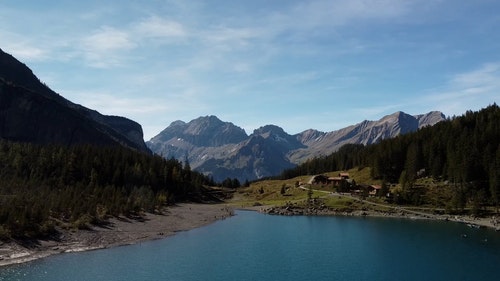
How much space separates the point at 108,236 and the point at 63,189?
46511mm

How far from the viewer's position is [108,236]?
3930 inches

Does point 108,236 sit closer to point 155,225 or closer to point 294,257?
point 155,225

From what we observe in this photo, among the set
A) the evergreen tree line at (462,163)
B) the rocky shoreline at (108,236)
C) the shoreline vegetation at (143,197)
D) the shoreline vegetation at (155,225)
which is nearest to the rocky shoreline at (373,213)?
the shoreline vegetation at (155,225)

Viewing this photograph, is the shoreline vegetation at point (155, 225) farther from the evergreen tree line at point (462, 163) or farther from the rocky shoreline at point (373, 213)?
the evergreen tree line at point (462, 163)

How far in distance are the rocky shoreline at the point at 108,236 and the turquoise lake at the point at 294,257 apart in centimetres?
374

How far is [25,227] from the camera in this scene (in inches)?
→ 3452

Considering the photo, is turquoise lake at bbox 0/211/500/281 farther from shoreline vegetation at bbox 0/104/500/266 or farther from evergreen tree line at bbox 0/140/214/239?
evergreen tree line at bbox 0/140/214/239

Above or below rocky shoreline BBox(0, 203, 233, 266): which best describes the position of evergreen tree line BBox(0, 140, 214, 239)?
above

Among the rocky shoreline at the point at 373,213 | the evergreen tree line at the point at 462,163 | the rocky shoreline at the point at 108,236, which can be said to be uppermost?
the evergreen tree line at the point at 462,163

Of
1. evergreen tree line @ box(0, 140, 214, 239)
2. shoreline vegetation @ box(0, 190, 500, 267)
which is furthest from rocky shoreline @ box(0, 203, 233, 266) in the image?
evergreen tree line @ box(0, 140, 214, 239)

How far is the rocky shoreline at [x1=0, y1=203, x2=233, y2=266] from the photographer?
7878 cm

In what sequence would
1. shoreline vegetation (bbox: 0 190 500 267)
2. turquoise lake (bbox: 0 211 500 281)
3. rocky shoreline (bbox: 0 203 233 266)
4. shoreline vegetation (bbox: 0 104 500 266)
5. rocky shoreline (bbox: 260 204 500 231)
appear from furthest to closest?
rocky shoreline (bbox: 260 204 500 231), shoreline vegetation (bbox: 0 104 500 266), shoreline vegetation (bbox: 0 190 500 267), rocky shoreline (bbox: 0 203 233 266), turquoise lake (bbox: 0 211 500 281)

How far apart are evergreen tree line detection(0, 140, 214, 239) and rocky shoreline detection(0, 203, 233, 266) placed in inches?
140

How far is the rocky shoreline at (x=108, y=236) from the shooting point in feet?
258
